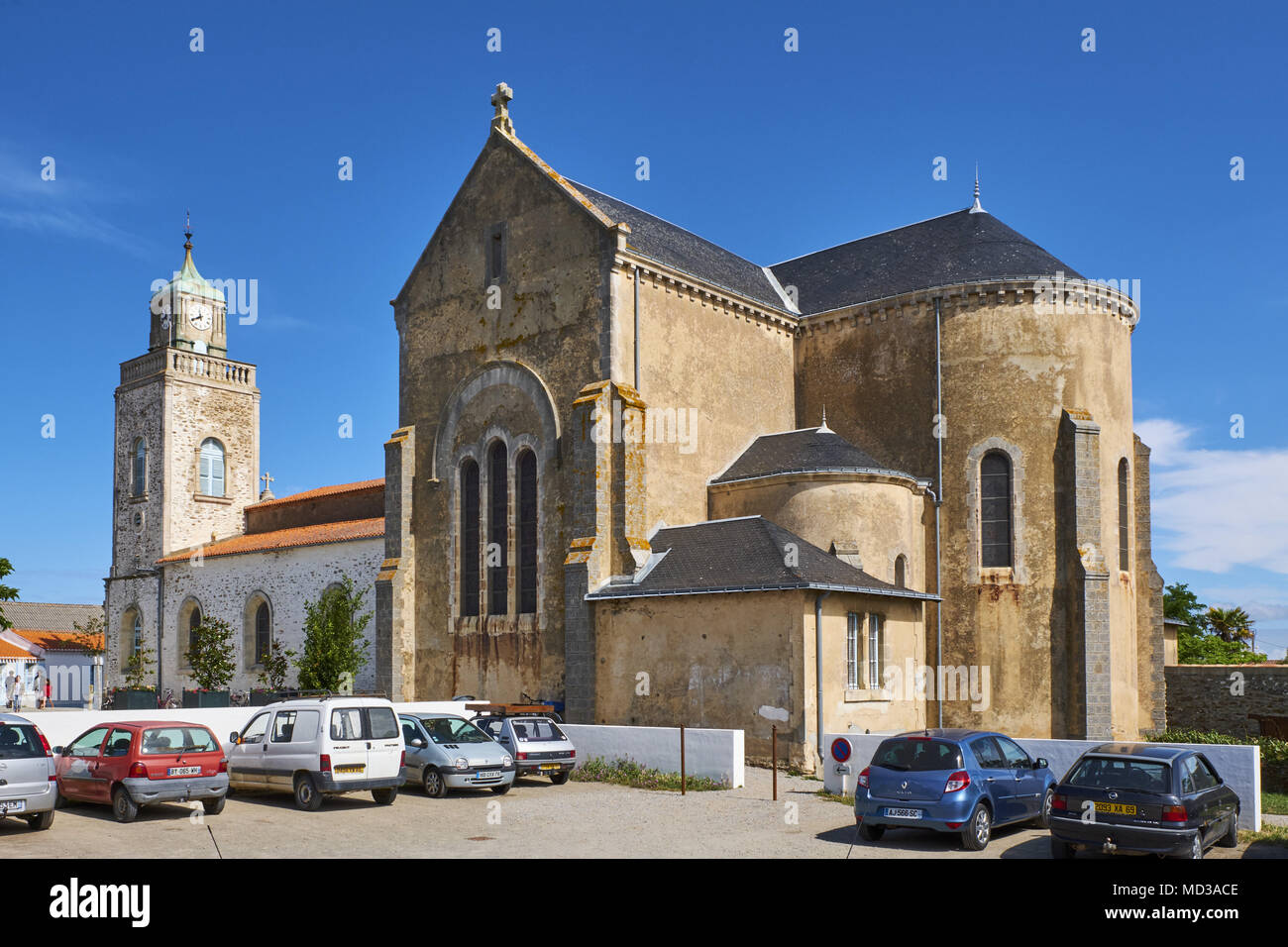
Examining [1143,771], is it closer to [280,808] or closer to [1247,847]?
[1247,847]

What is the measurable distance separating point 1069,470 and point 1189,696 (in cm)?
1089

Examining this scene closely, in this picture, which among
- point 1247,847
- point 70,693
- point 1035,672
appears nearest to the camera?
point 1247,847

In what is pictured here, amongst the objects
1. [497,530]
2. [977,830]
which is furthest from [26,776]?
[497,530]

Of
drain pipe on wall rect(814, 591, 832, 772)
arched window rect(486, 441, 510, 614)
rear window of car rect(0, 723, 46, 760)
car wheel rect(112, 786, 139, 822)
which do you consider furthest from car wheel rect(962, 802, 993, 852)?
arched window rect(486, 441, 510, 614)

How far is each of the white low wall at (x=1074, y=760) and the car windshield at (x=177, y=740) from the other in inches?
397

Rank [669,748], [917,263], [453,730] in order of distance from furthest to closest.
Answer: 1. [917,263]
2. [669,748]
3. [453,730]

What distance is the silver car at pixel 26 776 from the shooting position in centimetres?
1476

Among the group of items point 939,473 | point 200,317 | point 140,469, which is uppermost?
point 200,317

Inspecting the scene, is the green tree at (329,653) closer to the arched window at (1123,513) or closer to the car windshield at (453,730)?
the car windshield at (453,730)

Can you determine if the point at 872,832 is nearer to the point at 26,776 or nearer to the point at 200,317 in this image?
the point at 26,776

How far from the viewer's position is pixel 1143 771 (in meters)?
13.0

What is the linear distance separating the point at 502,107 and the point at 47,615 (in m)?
56.7

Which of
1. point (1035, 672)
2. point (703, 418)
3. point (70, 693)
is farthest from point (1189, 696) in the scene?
point (70, 693)

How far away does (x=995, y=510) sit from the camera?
2919 cm
